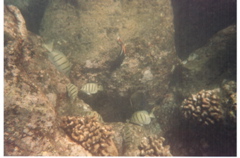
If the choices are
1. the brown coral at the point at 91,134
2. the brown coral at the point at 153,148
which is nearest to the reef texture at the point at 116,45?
the brown coral at the point at 91,134

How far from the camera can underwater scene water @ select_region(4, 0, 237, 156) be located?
2889mm

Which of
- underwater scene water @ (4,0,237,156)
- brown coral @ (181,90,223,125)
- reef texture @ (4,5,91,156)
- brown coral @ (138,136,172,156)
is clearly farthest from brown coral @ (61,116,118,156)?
brown coral @ (181,90,223,125)

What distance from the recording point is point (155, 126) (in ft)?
15.1

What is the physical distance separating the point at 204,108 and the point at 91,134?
250cm

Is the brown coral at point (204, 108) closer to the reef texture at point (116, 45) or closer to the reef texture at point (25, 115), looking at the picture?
the reef texture at point (116, 45)

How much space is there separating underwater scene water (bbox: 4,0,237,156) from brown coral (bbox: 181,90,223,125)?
2 cm

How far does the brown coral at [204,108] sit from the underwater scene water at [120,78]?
19 millimetres

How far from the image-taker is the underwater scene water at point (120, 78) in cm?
289

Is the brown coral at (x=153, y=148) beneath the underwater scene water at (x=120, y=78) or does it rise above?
beneath

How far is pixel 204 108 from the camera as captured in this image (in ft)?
10.8

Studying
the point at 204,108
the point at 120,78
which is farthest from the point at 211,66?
the point at 120,78

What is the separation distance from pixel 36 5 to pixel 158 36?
15.4 feet

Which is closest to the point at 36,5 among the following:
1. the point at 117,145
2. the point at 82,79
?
the point at 82,79

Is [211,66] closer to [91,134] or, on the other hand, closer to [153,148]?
[153,148]
